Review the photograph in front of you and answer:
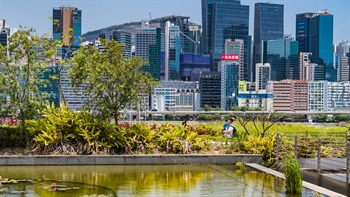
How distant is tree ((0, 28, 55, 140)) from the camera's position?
2152 cm

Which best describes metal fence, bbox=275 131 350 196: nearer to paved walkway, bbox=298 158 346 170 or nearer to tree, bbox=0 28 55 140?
paved walkway, bbox=298 158 346 170

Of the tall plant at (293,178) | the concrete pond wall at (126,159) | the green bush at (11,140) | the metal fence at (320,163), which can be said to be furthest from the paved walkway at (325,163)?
the green bush at (11,140)

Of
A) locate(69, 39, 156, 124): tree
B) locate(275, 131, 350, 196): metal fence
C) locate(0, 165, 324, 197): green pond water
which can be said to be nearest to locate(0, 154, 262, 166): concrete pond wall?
locate(0, 165, 324, 197): green pond water

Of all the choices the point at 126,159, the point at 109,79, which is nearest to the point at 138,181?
the point at 126,159

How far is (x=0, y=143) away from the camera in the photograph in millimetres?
20297

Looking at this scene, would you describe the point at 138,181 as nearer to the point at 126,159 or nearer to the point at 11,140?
the point at 126,159

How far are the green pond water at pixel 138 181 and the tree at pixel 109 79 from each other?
417 centimetres

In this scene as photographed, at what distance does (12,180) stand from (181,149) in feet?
20.6

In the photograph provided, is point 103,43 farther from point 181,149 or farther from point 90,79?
point 181,149

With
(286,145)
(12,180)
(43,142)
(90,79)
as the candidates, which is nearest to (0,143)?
(43,142)

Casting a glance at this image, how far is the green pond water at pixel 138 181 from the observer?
45.2 feet

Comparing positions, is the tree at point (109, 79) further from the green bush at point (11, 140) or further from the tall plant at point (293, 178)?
the tall plant at point (293, 178)

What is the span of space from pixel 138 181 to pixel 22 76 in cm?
807

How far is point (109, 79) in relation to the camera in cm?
2231
